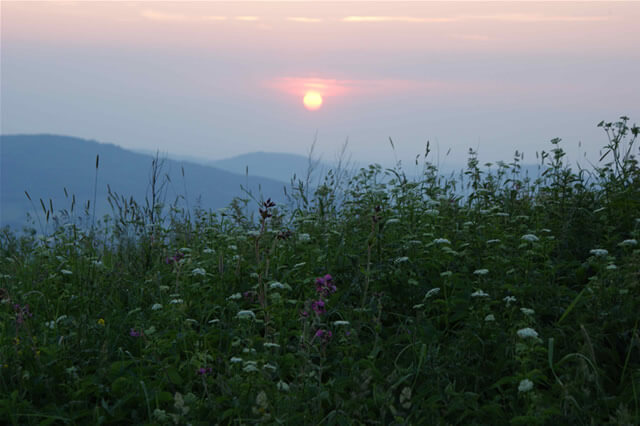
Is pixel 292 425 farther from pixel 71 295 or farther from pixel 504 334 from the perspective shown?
pixel 71 295

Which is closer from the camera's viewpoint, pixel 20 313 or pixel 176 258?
pixel 20 313

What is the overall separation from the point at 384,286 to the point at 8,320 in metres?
2.72

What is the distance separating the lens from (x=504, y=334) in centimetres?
310

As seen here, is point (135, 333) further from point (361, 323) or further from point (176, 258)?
point (361, 323)

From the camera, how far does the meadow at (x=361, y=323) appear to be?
8.79ft

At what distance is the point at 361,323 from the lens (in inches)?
130


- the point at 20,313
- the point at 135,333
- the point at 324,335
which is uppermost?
the point at 324,335

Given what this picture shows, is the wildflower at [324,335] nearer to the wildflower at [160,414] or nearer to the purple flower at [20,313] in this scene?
the wildflower at [160,414]

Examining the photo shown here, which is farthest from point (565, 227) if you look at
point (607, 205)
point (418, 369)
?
point (418, 369)

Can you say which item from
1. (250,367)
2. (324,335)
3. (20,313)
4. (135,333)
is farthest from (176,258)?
(324,335)

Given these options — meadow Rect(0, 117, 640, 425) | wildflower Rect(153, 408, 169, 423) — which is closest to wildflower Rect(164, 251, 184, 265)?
meadow Rect(0, 117, 640, 425)

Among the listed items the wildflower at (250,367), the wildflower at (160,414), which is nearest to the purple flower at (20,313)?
the wildflower at (160,414)

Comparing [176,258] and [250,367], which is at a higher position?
[176,258]

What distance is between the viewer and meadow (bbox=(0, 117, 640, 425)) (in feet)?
8.79
